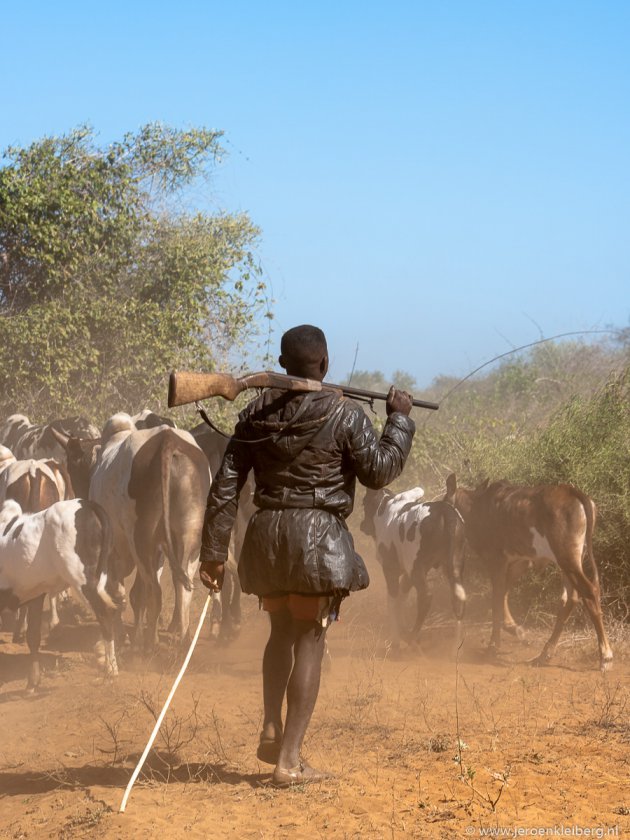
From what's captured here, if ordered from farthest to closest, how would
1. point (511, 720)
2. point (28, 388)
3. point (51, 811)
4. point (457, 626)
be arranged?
1. point (28, 388)
2. point (457, 626)
3. point (511, 720)
4. point (51, 811)

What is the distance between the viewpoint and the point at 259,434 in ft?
17.5

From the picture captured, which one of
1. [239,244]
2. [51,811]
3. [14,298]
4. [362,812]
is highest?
[239,244]

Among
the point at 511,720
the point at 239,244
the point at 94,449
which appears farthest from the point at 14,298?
the point at 511,720

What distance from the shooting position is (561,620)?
30.2 feet

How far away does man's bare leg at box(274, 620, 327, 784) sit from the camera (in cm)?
516

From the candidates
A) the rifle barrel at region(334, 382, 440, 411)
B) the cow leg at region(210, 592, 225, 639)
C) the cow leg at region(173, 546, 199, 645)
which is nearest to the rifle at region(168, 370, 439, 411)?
the rifle barrel at region(334, 382, 440, 411)

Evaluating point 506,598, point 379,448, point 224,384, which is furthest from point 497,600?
point 224,384

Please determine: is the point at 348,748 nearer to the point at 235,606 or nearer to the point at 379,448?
the point at 379,448

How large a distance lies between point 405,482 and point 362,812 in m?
12.6

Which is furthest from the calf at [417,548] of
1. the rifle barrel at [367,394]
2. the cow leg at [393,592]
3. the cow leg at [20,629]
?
the rifle barrel at [367,394]

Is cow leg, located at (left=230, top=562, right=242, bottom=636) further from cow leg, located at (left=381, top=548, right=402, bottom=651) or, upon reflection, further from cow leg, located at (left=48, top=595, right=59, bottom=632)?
cow leg, located at (left=48, top=595, right=59, bottom=632)

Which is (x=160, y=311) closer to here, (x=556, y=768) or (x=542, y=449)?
(x=542, y=449)

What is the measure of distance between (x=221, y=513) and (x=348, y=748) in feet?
5.73

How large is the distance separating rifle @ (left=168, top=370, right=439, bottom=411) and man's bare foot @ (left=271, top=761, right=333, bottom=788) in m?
1.85
